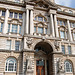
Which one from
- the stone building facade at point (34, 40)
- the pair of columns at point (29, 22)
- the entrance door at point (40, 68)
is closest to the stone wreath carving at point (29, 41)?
the stone building facade at point (34, 40)

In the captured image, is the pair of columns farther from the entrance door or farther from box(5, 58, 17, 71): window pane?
the entrance door

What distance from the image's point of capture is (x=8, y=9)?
26156 millimetres

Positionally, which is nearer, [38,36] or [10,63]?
[10,63]

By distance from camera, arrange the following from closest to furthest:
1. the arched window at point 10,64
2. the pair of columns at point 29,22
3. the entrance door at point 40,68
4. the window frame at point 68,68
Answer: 1. the arched window at point 10,64
2. the entrance door at point 40,68
3. the pair of columns at point 29,22
4. the window frame at point 68,68

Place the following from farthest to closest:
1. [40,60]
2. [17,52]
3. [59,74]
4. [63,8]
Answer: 1. [63,8]
2. [40,60]
3. [17,52]
4. [59,74]

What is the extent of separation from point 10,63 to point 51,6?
1868cm

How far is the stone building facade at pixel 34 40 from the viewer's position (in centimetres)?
2138

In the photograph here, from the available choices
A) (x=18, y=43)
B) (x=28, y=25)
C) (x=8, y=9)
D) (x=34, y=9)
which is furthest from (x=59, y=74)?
(x=8, y=9)

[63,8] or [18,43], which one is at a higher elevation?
[63,8]

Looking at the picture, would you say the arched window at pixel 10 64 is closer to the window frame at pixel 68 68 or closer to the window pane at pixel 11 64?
the window pane at pixel 11 64

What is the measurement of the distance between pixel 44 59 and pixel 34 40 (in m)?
5.90

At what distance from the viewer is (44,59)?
25.3 metres

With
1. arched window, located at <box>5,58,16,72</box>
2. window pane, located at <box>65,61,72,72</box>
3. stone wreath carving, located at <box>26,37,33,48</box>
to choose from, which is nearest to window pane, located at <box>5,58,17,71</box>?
arched window, located at <box>5,58,16,72</box>

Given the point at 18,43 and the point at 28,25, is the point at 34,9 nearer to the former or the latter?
the point at 28,25
